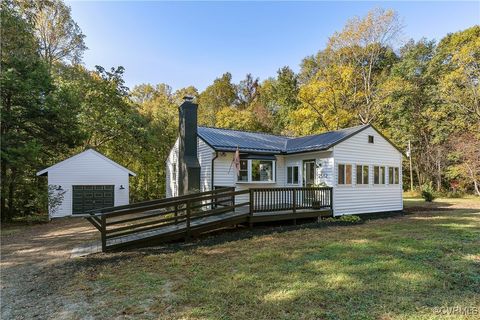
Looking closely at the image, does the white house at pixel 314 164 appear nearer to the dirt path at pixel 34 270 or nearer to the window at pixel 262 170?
the window at pixel 262 170

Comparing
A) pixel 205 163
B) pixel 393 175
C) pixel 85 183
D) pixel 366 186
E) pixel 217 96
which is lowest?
pixel 366 186

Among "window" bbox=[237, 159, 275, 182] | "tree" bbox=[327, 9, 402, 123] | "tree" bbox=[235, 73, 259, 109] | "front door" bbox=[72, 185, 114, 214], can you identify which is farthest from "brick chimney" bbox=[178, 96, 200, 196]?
"tree" bbox=[235, 73, 259, 109]

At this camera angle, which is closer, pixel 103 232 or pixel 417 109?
pixel 103 232

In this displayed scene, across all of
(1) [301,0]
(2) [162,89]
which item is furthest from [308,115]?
(2) [162,89]

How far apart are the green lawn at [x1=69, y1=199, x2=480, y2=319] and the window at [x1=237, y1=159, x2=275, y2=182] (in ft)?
16.6

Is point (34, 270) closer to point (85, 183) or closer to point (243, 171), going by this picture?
point (243, 171)

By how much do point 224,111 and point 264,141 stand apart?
15.6m

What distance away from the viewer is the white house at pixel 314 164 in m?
12.1

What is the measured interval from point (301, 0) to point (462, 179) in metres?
22.0

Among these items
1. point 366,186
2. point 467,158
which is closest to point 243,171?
point 366,186

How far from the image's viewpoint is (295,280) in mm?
4770

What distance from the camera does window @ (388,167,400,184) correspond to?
13.8 meters

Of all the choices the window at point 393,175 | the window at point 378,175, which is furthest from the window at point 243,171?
the window at point 393,175

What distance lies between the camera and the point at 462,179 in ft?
80.5
